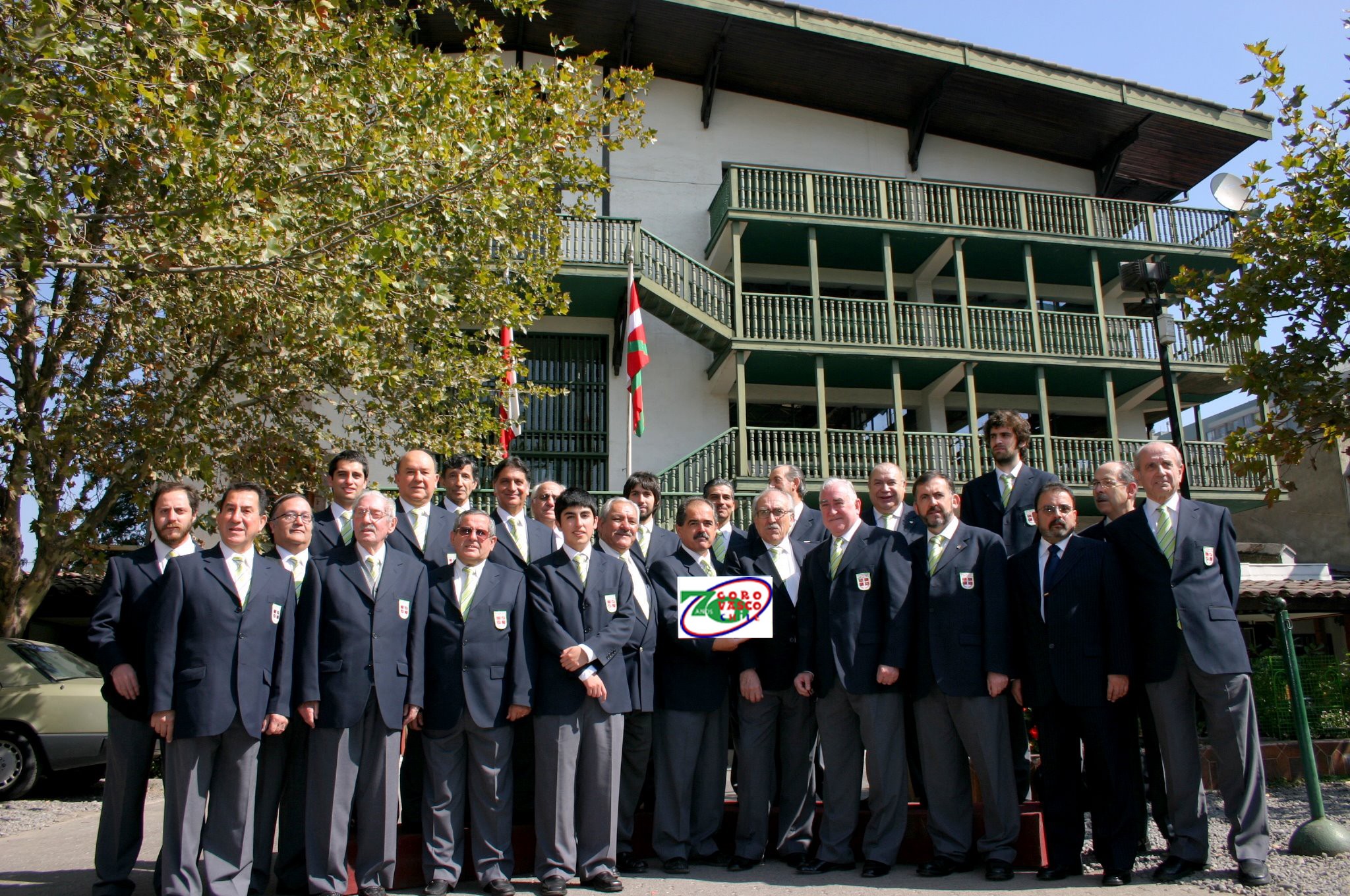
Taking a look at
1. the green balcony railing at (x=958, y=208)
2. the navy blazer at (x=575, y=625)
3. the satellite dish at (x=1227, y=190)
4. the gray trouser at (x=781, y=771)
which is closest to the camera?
the navy blazer at (x=575, y=625)

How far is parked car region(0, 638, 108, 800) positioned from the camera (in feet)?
31.1

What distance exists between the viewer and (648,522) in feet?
24.1

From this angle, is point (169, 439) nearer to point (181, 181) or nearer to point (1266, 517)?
point (181, 181)

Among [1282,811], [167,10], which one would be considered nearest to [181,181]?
[167,10]

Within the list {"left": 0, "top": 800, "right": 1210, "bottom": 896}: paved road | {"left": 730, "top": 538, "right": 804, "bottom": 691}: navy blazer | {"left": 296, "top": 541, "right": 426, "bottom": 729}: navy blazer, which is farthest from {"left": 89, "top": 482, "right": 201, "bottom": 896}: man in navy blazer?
{"left": 730, "top": 538, "right": 804, "bottom": 691}: navy blazer

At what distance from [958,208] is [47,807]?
17564 mm

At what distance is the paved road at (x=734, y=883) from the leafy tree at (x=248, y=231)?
3.70 meters

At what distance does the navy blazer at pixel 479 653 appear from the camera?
515 cm

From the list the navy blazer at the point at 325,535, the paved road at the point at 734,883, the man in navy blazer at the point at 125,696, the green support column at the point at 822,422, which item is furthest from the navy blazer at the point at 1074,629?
the green support column at the point at 822,422

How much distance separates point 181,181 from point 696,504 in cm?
523

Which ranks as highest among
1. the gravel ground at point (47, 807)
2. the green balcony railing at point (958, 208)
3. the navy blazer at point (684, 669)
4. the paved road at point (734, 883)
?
the green balcony railing at point (958, 208)

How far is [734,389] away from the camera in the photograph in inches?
735

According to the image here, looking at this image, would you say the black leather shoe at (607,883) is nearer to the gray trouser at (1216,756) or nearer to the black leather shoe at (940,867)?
the black leather shoe at (940,867)

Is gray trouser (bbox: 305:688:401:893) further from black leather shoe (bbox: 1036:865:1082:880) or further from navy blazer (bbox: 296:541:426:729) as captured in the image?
black leather shoe (bbox: 1036:865:1082:880)
